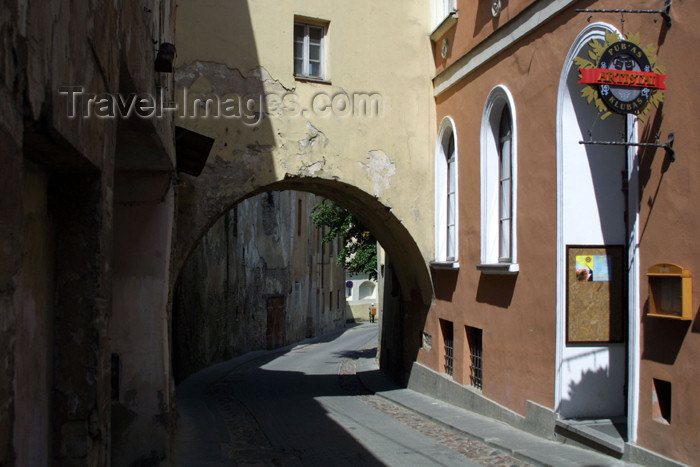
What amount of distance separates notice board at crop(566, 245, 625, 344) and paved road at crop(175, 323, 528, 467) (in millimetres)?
1729

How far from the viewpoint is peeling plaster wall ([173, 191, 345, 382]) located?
17.5 meters

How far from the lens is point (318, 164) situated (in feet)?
40.5

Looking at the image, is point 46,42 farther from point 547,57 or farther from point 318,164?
point 318,164

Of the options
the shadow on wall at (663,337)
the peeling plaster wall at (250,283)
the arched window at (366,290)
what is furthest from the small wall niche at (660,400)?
the arched window at (366,290)

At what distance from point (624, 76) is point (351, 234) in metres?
14.2

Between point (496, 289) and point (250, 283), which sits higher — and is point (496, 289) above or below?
above

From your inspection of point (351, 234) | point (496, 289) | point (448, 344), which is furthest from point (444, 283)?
point (351, 234)

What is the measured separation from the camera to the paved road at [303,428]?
8.44m

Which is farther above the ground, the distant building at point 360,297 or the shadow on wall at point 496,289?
the shadow on wall at point 496,289

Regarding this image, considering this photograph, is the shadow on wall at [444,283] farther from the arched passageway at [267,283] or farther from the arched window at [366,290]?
the arched window at [366,290]

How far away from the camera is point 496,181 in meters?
10.8

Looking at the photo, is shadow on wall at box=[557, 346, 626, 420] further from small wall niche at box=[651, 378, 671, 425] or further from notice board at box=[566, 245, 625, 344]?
small wall niche at box=[651, 378, 671, 425]

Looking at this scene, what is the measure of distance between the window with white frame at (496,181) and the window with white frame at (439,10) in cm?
268

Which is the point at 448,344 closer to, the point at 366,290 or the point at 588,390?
the point at 588,390
